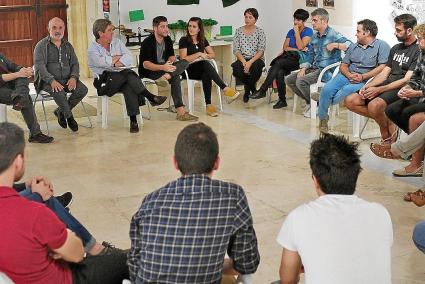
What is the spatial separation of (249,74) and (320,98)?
156 centimetres

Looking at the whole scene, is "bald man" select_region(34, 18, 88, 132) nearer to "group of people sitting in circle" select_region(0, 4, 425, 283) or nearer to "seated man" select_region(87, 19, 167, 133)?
"seated man" select_region(87, 19, 167, 133)

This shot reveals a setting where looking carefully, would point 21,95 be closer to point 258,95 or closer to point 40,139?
point 40,139

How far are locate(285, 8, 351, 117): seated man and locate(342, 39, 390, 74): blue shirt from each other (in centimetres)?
63

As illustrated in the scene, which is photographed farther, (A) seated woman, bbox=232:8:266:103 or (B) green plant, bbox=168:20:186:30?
(B) green plant, bbox=168:20:186:30

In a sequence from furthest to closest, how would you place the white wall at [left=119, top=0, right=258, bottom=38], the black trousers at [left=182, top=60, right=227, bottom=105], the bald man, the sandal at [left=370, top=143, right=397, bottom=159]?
1. the white wall at [left=119, top=0, right=258, bottom=38]
2. the black trousers at [left=182, top=60, right=227, bottom=105]
3. the bald man
4. the sandal at [left=370, top=143, right=397, bottom=159]

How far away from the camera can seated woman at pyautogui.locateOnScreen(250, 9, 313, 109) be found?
8383 mm

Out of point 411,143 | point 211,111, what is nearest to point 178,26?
point 211,111

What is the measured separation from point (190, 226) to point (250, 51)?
629cm

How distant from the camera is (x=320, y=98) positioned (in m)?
7.21

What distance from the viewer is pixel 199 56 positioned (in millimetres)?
8062

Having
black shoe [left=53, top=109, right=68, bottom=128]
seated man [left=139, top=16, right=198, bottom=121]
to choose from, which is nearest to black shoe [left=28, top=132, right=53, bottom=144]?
black shoe [left=53, top=109, right=68, bottom=128]

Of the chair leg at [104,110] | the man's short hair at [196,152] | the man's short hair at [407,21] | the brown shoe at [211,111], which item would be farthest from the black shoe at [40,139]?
the man's short hair at [196,152]

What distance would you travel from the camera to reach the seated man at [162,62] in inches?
306

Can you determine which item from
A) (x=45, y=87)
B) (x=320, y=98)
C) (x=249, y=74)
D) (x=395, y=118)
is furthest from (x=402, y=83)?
(x=45, y=87)
